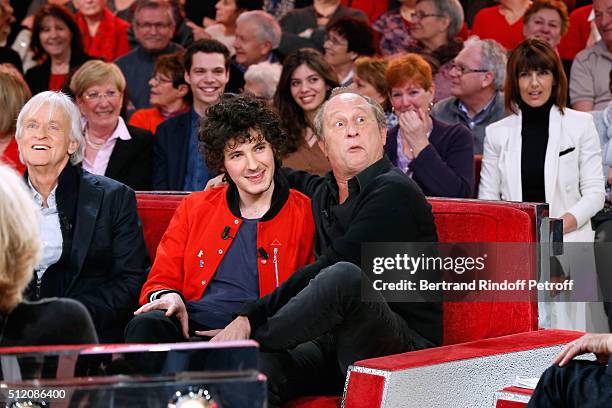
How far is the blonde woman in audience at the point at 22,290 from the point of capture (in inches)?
69.6

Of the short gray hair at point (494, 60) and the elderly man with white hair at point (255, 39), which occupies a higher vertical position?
the elderly man with white hair at point (255, 39)

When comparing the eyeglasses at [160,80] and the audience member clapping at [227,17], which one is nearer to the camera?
the eyeglasses at [160,80]

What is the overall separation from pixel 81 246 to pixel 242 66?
296 cm

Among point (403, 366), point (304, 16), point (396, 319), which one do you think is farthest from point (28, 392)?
point (304, 16)

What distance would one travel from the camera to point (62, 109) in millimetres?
3428

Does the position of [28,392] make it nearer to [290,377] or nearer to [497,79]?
[290,377]

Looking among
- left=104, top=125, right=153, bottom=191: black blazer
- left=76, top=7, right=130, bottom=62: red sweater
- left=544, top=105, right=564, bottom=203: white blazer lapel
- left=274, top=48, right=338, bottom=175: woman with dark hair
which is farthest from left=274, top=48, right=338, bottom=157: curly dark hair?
left=76, top=7, right=130, bottom=62: red sweater

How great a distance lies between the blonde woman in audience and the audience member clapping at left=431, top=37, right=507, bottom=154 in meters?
3.57

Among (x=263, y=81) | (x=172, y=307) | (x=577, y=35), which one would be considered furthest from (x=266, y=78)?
(x=172, y=307)

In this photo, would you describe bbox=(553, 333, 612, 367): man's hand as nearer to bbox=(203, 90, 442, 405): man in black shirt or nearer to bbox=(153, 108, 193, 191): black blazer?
bbox=(203, 90, 442, 405): man in black shirt

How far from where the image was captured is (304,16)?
671cm

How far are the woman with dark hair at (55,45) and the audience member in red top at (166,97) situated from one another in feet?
2.69

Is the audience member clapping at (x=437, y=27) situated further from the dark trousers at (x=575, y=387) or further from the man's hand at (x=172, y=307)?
the dark trousers at (x=575, y=387)

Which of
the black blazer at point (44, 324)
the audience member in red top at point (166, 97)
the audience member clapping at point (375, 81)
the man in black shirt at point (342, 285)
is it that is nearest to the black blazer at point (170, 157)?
the audience member in red top at point (166, 97)
